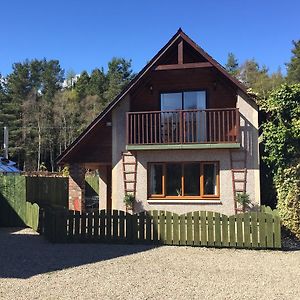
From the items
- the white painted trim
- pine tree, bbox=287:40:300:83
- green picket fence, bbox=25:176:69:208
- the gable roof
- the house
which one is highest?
pine tree, bbox=287:40:300:83

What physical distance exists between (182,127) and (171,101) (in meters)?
1.79

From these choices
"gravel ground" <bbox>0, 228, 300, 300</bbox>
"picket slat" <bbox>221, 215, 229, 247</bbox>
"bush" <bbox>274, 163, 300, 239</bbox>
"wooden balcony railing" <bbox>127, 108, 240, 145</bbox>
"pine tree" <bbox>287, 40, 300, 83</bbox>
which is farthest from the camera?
"pine tree" <bbox>287, 40, 300, 83</bbox>

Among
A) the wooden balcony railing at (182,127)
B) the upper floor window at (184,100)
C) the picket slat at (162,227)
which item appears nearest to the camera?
the picket slat at (162,227)

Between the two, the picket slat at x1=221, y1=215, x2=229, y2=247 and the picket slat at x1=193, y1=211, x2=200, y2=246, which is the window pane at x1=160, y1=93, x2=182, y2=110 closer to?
the picket slat at x1=193, y1=211, x2=200, y2=246

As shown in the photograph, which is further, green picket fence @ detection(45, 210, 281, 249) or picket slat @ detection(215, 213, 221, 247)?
picket slat @ detection(215, 213, 221, 247)

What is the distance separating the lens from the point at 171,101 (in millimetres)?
17328

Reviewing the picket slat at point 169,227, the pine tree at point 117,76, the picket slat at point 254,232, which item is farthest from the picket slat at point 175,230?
the pine tree at point 117,76

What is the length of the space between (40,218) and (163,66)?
23.2ft

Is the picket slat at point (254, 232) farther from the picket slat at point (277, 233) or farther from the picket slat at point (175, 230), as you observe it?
the picket slat at point (175, 230)

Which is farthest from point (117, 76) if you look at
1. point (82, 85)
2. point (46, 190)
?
point (46, 190)

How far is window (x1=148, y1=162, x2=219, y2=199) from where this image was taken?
16297mm

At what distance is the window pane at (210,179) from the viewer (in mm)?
16327

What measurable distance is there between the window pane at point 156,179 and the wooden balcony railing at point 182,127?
102 centimetres

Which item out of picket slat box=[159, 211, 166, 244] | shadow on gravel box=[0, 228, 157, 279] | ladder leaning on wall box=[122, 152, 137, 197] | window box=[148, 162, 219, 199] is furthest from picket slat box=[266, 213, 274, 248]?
ladder leaning on wall box=[122, 152, 137, 197]
